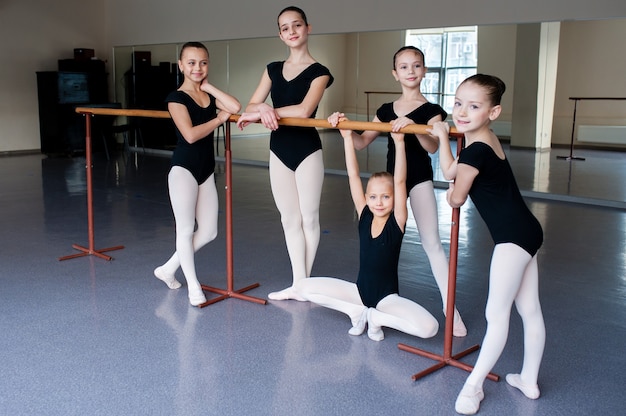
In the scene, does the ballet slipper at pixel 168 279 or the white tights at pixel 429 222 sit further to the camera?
the ballet slipper at pixel 168 279

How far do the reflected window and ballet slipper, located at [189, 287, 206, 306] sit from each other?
17.1 feet

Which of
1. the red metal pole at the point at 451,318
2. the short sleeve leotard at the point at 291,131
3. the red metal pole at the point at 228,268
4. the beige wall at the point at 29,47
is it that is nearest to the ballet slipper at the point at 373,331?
the red metal pole at the point at 451,318

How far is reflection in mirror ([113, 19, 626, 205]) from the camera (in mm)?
7832

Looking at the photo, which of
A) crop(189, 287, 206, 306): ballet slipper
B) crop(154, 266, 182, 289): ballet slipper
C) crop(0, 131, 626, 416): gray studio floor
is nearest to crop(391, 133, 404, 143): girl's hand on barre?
crop(0, 131, 626, 416): gray studio floor

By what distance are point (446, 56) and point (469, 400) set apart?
6.15m

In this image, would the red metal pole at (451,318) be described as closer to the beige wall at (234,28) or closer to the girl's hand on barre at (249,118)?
the girl's hand on barre at (249,118)

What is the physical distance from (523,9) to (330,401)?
5816 mm

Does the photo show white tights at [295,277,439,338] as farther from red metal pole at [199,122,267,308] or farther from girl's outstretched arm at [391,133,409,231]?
red metal pole at [199,122,267,308]

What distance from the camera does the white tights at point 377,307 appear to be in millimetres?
2930

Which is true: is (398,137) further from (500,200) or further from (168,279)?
(168,279)

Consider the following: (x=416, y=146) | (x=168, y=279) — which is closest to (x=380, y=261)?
(x=416, y=146)

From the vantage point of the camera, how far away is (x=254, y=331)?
3258 millimetres

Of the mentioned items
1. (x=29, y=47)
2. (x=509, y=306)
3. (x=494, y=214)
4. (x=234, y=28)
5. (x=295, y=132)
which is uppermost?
(x=234, y=28)

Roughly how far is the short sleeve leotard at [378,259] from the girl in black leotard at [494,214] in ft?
1.91
